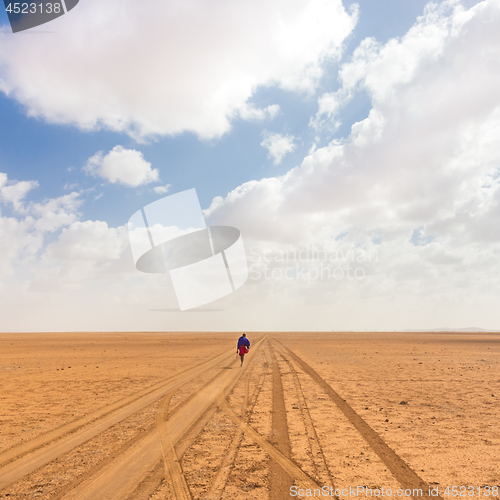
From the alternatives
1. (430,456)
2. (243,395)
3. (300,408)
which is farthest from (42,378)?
(430,456)

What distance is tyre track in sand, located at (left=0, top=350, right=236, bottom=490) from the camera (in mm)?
5629

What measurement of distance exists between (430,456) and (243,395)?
251 inches

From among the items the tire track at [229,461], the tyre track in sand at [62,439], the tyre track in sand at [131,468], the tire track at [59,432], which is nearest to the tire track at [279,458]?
the tire track at [229,461]

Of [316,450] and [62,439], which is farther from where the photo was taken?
[62,439]

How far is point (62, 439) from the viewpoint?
23.3 feet

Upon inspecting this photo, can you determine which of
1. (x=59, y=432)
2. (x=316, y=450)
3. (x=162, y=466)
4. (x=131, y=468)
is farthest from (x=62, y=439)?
(x=316, y=450)

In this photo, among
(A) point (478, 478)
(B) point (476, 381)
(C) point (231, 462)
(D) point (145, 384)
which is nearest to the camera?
(A) point (478, 478)

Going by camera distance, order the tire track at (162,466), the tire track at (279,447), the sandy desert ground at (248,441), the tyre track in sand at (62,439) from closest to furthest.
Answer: the tire track at (162,466) → the tire track at (279,447) → the sandy desert ground at (248,441) → the tyre track in sand at (62,439)

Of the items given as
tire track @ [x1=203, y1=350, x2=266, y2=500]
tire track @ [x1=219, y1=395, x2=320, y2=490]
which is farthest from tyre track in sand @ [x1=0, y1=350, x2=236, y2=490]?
tire track @ [x1=219, y1=395, x2=320, y2=490]

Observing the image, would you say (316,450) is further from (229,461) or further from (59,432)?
(59,432)

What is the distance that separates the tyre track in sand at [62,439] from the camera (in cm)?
563

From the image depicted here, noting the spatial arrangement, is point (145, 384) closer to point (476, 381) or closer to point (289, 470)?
point (289, 470)

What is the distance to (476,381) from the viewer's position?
15234 millimetres

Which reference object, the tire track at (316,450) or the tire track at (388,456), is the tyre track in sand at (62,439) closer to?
the tire track at (316,450)
